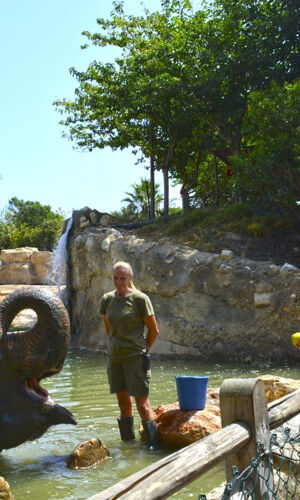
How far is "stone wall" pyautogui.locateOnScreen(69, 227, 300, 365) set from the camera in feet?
44.7

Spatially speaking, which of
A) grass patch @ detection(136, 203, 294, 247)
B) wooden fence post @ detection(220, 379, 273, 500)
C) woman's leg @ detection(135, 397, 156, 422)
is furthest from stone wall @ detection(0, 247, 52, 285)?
wooden fence post @ detection(220, 379, 273, 500)

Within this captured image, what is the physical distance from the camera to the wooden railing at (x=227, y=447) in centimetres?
238

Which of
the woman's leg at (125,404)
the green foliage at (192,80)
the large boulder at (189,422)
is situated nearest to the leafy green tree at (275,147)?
the green foliage at (192,80)

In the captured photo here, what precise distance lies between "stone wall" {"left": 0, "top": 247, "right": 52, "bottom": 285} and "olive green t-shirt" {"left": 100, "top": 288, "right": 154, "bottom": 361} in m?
27.4

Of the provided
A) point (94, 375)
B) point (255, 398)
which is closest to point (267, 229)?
point (94, 375)

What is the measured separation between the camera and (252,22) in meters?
21.1

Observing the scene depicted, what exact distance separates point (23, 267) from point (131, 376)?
27.9 metres

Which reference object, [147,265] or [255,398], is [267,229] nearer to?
[147,265]

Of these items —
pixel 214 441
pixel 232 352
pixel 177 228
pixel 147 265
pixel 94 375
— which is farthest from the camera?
pixel 177 228

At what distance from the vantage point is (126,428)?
6758 mm

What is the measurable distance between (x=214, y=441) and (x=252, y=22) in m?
20.1

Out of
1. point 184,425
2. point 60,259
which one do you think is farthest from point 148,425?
point 60,259

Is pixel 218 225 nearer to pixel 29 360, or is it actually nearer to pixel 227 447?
pixel 29 360

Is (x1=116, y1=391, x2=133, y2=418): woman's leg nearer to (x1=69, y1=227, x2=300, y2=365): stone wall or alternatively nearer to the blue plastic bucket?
the blue plastic bucket
